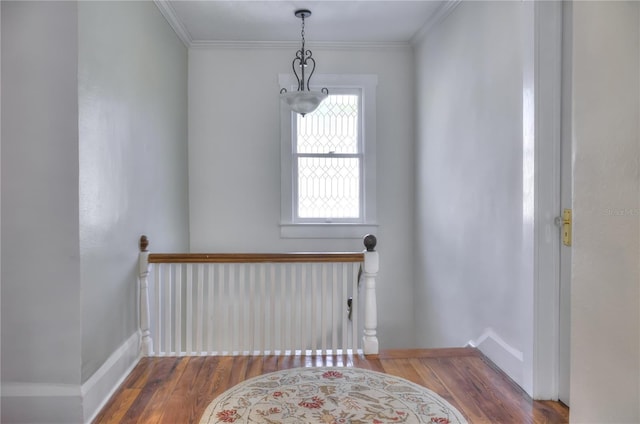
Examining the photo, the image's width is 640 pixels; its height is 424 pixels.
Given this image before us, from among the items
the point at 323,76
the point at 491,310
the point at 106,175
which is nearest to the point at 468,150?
the point at 491,310

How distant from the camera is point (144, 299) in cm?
284

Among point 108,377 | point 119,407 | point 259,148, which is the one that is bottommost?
point 119,407

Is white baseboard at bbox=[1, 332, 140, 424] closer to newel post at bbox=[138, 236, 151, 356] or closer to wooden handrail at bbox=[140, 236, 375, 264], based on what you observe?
newel post at bbox=[138, 236, 151, 356]

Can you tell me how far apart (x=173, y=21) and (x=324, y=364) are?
299cm

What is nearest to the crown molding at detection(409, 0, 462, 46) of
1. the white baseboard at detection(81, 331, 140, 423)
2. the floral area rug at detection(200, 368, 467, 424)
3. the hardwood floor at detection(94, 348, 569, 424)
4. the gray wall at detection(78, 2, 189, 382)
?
the gray wall at detection(78, 2, 189, 382)

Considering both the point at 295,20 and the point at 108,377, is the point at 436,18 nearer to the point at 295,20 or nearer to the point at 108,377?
the point at 295,20

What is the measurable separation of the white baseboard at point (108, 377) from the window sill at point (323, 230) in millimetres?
1893

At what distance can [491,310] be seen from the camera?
274 cm

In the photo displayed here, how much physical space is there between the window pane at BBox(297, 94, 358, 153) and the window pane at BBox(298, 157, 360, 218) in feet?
0.40

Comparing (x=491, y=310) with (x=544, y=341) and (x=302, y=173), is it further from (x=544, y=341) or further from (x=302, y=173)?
(x=302, y=173)

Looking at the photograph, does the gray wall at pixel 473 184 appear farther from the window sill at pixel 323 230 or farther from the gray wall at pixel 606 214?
the gray wall at pixel 606 214

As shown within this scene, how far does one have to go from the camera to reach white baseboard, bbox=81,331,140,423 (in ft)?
6.72

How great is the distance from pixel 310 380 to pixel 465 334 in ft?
4.29

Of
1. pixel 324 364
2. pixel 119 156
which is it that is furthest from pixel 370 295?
pixel 119 156
